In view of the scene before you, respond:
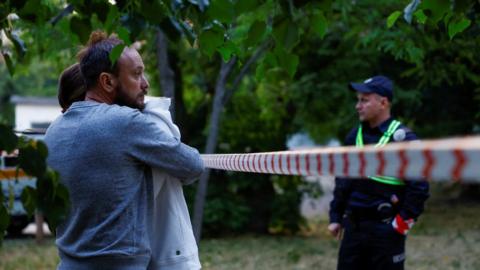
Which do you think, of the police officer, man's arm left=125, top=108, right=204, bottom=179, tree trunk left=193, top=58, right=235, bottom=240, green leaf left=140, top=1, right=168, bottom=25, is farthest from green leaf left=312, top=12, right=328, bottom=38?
tree trunk left=193, top=58, right=235, bottom=240

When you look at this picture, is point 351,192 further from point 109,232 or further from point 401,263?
point 109,232

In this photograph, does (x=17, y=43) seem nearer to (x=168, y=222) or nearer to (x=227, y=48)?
(x=227, y=48)

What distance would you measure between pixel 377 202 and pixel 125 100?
2480 mm

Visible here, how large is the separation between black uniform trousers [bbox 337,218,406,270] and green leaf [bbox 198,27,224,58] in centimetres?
276

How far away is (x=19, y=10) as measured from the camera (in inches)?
102

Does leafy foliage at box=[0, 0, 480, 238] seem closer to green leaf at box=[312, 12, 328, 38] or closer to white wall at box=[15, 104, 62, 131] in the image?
green leaf at box=[312, 12, 328, 38]

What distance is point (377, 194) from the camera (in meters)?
5.29

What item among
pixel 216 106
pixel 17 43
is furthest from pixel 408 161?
pixel 216 106

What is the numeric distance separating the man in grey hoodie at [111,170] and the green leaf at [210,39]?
1.37 ft

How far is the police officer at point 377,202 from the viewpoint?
521 cm

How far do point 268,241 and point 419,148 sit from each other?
39.2ft

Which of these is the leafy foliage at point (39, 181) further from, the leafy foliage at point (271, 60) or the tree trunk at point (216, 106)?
the tree trunk at point (216, 106)

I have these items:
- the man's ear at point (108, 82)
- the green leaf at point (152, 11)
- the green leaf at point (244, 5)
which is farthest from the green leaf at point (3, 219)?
the green leaf at point (244, 5)

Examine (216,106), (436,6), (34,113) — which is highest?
(436,6)
